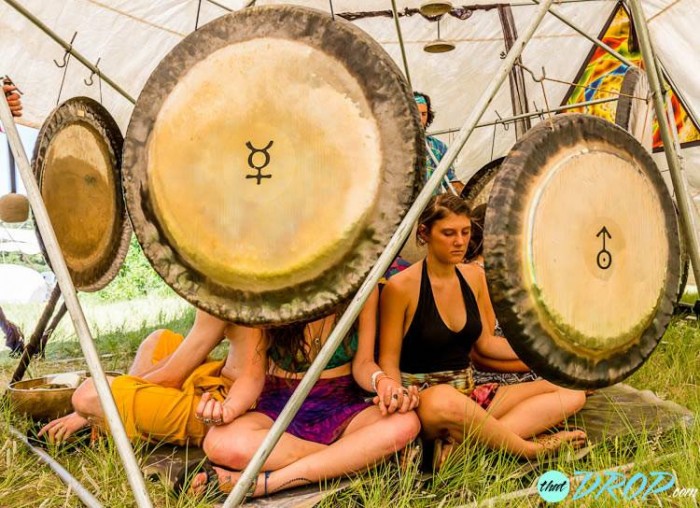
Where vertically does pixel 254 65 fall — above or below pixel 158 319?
above

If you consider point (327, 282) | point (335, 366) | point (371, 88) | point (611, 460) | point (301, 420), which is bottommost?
point (611, 460)

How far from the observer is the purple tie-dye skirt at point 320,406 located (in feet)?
5.93

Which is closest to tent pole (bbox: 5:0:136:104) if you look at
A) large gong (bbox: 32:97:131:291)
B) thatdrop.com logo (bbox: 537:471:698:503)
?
large gong (bbox: 32:97:131:291)

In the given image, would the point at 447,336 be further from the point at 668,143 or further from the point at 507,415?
the point at 668,143

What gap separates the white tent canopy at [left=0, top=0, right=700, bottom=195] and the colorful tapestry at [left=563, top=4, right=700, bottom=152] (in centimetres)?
8

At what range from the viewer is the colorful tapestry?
14.7 feet

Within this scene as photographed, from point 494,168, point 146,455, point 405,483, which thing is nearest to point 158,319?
point 494,168

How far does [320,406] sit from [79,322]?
74 cm

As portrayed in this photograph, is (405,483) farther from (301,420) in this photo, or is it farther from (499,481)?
(301,420)

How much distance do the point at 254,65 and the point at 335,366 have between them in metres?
0.95

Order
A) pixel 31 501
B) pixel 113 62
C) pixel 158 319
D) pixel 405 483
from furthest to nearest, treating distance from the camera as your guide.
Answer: pixel 158 319
pixel 113 62
pixel 31 501
pixel 405 483

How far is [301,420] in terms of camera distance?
72.3 inches

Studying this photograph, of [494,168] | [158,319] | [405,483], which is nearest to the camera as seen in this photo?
[405,483]

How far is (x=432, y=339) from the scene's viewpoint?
1981 mm
